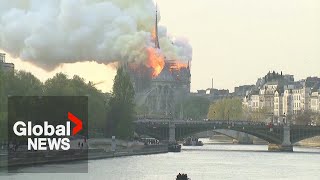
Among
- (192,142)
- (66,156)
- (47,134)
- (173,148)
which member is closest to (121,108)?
(173,148)

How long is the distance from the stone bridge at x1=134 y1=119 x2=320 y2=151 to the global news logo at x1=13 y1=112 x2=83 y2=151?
28.1 meters

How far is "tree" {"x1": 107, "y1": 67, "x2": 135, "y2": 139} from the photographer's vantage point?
109375 mm

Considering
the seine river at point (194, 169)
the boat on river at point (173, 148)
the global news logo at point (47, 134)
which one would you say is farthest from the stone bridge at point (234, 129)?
the global news logo at point (47, 134)

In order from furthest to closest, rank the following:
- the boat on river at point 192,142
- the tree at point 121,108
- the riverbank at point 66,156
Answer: the boat on river at point 192,142 < the tree at point 121,108 < the riverbank at point 66,156

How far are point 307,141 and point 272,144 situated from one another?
2964 centimetres

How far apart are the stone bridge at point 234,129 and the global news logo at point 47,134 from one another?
2812cm

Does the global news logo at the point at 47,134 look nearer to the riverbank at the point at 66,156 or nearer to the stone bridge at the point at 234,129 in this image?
the riverbank at the point at 66,156

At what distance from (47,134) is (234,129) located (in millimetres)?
39765

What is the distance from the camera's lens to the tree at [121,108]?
4306 inches

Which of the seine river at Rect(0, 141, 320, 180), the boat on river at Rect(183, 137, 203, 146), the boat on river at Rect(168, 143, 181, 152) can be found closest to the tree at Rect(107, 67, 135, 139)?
the boat on river at Rect(168, 143, 181, 152)

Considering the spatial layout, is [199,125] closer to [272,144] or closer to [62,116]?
[272,144]

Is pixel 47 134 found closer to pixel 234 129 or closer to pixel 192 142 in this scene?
pixel 234 129

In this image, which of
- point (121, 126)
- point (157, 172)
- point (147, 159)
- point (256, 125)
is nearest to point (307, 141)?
point (256, 125)

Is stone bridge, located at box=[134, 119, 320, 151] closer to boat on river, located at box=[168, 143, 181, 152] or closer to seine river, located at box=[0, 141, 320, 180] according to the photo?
boat on river, located at box=[168, 143, 181, 152]
